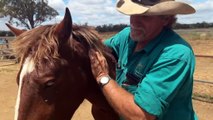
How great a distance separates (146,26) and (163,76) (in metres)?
0.36

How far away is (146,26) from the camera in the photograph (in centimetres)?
200

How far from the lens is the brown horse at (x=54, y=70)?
74.7 inches

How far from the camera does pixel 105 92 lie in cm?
199

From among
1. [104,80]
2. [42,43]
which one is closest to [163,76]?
[104,80]

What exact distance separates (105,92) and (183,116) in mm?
483

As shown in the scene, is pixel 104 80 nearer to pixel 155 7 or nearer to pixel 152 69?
pixel 152 69

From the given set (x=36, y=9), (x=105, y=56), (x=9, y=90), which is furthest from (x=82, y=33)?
(x=36, y=9)

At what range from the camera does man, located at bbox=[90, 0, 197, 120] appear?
70.1 inches

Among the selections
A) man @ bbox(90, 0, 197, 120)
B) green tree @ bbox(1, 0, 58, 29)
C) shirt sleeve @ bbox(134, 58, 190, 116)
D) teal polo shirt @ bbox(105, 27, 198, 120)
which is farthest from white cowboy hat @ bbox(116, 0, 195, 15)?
green tree @ bbox(1, 0, 58, 29)

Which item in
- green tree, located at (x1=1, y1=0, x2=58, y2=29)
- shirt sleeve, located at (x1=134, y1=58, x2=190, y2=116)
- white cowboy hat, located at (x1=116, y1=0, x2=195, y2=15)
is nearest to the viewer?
shirt sleeve, located at (x1=134, y1=58, x2=190, y2=116)

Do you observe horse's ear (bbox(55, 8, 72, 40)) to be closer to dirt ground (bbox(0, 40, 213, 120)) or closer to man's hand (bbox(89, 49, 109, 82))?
man's hand (bbox(89, 49, 109, 82))

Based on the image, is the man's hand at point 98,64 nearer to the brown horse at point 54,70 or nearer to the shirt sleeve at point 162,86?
the brown horse at point 54,70

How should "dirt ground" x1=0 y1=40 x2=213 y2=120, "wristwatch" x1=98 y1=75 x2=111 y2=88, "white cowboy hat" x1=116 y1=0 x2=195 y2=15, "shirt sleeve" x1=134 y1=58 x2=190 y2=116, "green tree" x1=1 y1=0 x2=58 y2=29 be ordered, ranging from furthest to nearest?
"green tree" x1=1 y1=0 x2=58 y2=29 < "dirt ground" x1=0 y1=40 x2=213 y2=120 < "wristwatch" x1=98 y1=75 x2=111 y2=88 < "white cowboy hat" x1=116 y1=0 x2=195 y2=15 < "shirt sleeve" x1=134 y1=58 x2=190 y2=116

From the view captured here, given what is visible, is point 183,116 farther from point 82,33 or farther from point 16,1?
point 16,1
